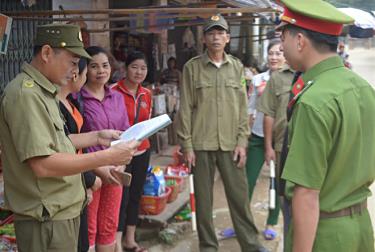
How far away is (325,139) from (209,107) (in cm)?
239

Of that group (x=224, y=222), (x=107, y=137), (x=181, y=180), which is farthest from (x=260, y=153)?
(x=107, y=137)

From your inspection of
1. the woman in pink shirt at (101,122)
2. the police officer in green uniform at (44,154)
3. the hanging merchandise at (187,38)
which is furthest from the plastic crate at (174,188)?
the hanging merchandise at (187,38)

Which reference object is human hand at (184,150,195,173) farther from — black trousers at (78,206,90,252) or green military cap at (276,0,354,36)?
green military cap at (276,0,354,36)

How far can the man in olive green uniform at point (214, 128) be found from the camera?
14.4ft

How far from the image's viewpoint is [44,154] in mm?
2256

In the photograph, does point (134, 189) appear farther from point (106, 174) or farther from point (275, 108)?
point (275, 108)

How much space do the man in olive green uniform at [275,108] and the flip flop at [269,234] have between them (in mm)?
828

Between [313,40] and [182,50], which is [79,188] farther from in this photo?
[182,50]

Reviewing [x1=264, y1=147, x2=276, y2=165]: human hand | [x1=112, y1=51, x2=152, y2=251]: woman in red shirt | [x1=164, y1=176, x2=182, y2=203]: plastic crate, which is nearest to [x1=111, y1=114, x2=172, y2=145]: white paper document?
[x1=112, y1=51, x2=152, y2=251]: woman in red shirt

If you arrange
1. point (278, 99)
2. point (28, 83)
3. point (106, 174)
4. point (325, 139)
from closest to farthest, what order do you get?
point (325, 139) < point (28, 83) < point (106, 174) < point (278, 99)

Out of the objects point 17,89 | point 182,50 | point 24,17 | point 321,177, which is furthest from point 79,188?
point 182,50

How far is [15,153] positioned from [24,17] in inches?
70.3

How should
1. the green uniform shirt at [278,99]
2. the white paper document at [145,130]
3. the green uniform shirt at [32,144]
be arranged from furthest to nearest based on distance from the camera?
the green uniform shirt at [278,99] < the white paper document at [145,130] < the green uniform shirt at [32,144]

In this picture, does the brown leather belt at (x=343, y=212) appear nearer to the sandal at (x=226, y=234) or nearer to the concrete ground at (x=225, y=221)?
the concrete ground at (x=225, y=221)
